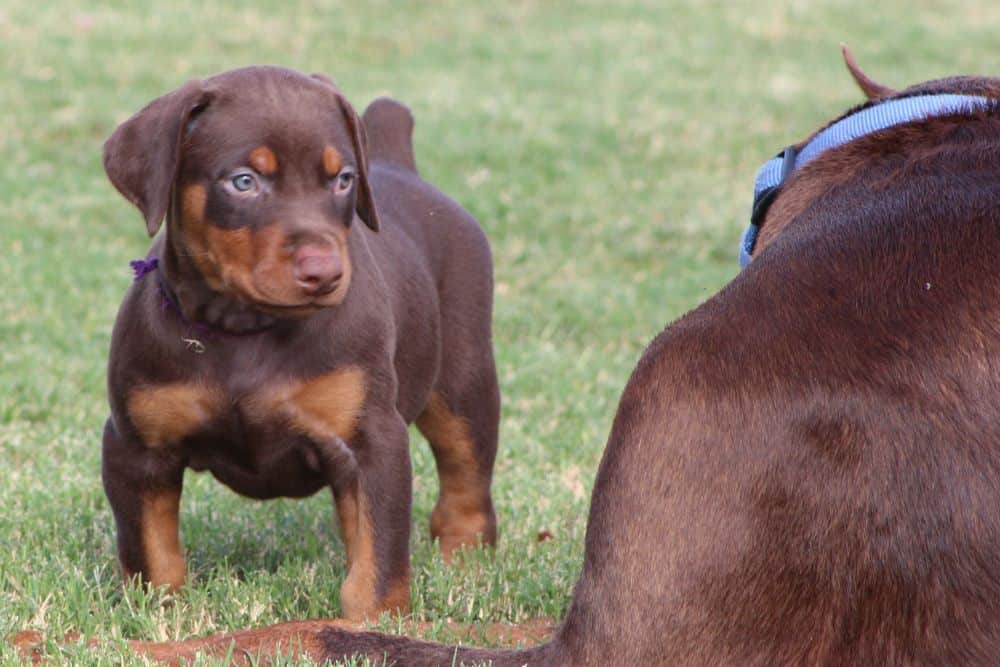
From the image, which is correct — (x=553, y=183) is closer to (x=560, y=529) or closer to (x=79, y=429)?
(x=79, y=429)

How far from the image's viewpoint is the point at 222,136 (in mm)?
3881

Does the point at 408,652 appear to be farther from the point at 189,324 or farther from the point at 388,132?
the point at 388,132

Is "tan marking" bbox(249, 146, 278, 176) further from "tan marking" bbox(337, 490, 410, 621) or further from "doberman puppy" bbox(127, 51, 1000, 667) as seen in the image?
"doberman puppy" bbox(127, 51, 1000, 667)

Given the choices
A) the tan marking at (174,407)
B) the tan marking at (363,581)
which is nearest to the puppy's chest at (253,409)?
the tan marking at (174,407)

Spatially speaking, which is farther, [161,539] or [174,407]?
[161,539]

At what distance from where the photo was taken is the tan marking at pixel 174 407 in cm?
396

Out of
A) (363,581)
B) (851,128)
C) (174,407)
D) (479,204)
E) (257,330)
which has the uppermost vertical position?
(851,128)

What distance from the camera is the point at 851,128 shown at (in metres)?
3.46

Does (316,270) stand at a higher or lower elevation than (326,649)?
higher

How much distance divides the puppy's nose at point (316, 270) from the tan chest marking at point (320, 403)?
37 centimetres

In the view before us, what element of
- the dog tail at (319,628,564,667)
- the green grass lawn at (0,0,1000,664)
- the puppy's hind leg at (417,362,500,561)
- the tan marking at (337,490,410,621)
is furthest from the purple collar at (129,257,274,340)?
the puppy's hind leg at (417,362,500,561)

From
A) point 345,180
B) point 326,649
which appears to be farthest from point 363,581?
point 345,180

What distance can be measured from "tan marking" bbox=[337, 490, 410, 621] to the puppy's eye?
31.1 inches

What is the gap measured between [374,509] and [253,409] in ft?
1.33
